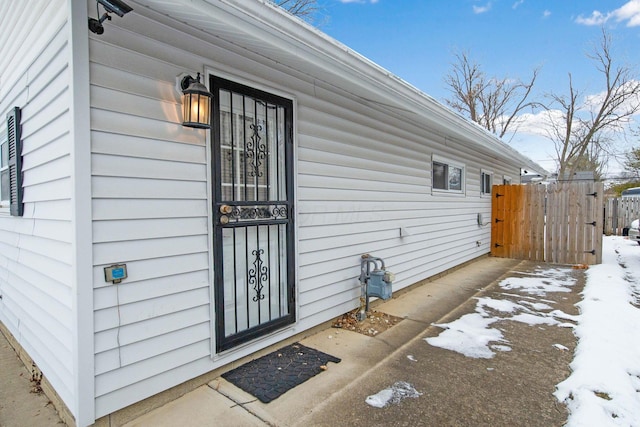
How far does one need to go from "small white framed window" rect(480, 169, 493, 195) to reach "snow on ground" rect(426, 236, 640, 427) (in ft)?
8.13

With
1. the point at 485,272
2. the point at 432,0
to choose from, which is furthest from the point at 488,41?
the point at 485,272

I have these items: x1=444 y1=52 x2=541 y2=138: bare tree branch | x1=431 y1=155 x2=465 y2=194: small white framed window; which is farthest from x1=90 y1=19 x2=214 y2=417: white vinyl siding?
x1=444 y1=52 x2=541 y2=138: bare tree branch

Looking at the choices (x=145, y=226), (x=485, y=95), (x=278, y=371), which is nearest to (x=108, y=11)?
(x=145, y=226)

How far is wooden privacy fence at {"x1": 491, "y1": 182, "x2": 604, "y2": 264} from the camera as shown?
7.15 metres

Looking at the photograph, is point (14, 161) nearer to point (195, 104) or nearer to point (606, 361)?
point (195, 104)

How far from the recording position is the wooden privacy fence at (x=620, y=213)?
40.7ft

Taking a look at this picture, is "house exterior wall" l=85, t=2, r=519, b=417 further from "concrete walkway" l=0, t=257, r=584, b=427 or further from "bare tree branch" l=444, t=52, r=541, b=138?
"bare tree branch" l=444, t=52, r=541, b=138

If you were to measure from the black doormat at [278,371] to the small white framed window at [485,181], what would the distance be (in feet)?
21.2

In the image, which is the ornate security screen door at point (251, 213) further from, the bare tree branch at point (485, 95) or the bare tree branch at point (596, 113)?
the bare tree branch at point (596, 113)

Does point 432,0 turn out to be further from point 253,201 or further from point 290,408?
point 290,408

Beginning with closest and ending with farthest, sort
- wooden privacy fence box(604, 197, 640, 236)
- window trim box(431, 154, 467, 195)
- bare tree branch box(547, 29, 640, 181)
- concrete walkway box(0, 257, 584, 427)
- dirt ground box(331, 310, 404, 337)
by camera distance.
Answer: concrete walkway box(0, 257, 584, 427)
dirt ground box(331, 310, 404, 337)
window trim box(431, 154, 467, 195)
wooden privacy fence box(604, 197, 640, 236)
bare tree branch box(547, 29, 640, 181)

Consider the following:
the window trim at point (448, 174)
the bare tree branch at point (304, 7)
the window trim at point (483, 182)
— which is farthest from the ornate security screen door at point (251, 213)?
the bare tree branch at point (304, 7)

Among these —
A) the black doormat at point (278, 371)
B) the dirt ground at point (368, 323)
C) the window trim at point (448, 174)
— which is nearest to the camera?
the black doormat at point (278, 371)

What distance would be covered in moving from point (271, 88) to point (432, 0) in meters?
10.9
